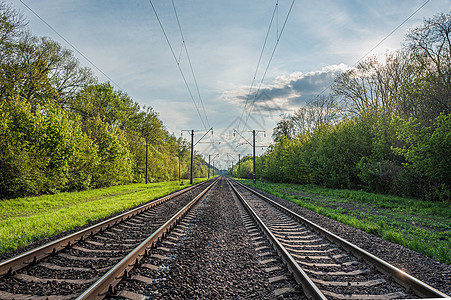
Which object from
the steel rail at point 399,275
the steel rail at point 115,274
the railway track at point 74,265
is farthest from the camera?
the railway track at point 74,265

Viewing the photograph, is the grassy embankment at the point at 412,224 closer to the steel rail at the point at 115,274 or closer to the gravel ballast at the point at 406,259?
the gravel ballast at the point at 406,259

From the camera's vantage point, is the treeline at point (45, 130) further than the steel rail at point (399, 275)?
Yes

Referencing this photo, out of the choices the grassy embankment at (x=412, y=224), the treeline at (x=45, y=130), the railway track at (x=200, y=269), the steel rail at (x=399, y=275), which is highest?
the treeline at (x=45, y=130)

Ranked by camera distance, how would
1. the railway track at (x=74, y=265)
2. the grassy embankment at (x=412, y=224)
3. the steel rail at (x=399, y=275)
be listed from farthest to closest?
1. the grassy embankment at (x=412, y=224)
2. the railway track at (x=74, y=265)
3. the steel rail at (x=399, y=275)

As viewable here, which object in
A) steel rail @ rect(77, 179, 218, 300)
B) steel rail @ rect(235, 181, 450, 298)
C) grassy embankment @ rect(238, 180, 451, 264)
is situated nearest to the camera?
steel rail @ rect(77, 179, 218, 300)

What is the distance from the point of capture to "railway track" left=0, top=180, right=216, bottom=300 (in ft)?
11.6

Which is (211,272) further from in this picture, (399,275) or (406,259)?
(406,259)

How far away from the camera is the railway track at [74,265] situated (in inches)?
139

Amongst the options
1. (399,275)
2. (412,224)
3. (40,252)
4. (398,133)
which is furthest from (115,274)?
(398,133)

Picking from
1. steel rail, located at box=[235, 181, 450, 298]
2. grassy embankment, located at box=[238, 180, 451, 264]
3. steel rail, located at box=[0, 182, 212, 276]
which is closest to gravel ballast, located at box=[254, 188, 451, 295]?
grassy embankment, located at box=[238, 180, 451, 264]

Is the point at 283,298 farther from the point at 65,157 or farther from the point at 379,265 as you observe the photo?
the point at 65,157

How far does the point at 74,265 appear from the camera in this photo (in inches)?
182

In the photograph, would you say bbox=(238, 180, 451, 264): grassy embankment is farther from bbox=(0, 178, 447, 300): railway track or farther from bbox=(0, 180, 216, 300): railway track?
bbox=(0, 180, 216, 300): railway track

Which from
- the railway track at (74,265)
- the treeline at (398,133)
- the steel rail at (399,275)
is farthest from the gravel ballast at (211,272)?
the treeline at (398,133)
